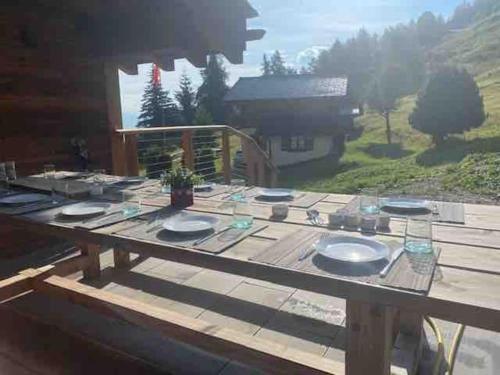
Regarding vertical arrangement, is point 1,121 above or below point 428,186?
above

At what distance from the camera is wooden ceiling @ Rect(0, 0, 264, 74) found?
333cm

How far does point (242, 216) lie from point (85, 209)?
2.67ft

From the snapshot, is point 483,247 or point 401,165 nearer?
point 483,247

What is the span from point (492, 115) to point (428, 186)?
12.5 metres

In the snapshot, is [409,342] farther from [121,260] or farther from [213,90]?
[213,90]

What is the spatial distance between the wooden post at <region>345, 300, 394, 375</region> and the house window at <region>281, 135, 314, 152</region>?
17622 millimetres

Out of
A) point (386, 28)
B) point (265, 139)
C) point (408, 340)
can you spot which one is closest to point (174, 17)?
point (408, 340)

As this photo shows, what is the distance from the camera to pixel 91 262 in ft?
8.77

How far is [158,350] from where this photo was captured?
200 cm

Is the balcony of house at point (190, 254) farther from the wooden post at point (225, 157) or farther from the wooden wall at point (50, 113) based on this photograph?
the wooden post at point (225, 157)

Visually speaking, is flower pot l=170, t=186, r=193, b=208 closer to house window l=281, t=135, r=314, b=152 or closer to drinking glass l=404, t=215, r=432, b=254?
drinking glass l=404, t=215, r=432, b=254

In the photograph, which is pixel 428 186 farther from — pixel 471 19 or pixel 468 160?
pixel 471 19

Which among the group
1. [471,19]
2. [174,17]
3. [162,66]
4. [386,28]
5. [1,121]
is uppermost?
[471,19]

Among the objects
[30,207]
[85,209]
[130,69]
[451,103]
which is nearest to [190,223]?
[85,209]
